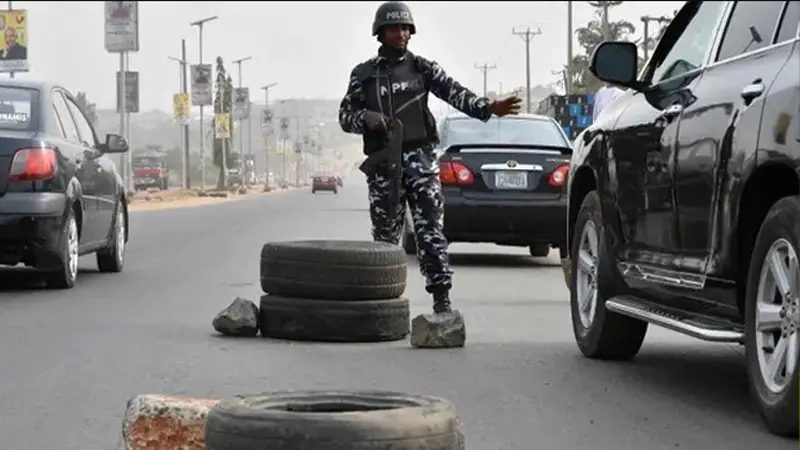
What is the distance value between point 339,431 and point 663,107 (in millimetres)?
3520

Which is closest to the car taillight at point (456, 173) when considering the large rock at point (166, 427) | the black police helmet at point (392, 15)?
the black police helmet at point (392, 15)

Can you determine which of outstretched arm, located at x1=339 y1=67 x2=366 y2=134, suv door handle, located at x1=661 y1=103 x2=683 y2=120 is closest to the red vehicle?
outstretched arm, located at x1=339 y1=67 x2=366 y2=134

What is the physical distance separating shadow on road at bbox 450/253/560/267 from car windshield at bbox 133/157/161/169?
3016 inches

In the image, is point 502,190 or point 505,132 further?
point 505,132

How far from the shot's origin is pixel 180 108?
2712 inches

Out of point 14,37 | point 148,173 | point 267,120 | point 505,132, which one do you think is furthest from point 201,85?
→ point 505,132

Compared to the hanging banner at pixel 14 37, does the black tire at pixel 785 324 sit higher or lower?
lower

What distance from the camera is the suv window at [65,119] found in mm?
12327

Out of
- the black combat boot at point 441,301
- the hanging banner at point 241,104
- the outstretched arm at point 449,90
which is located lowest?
the black combat boot at point 441,301

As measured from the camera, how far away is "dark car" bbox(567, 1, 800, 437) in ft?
18.4

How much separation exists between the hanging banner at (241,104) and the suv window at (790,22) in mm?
86352

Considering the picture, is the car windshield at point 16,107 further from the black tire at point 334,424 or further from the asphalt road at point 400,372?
the black tire at point 334,424

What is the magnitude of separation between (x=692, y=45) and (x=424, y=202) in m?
2.01

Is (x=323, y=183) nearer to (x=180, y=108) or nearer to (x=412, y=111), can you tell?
(x=180, y=108)
